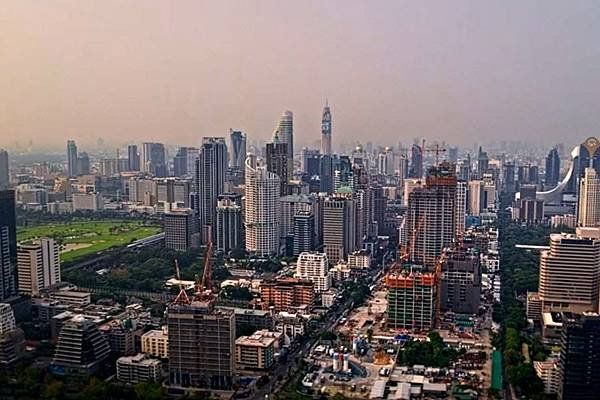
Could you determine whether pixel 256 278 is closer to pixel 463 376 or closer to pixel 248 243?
pixel 248 243

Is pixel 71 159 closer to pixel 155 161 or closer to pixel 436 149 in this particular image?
pixel 155 161

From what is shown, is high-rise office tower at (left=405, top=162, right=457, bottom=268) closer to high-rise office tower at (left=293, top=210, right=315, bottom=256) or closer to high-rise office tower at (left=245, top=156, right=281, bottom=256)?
high-rise office tower at (left=293, top=210, right=315, bottom=256)

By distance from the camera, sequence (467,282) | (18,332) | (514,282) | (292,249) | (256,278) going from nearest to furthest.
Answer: (18,332), (467,282), (514,282), (256,278), (292,249)

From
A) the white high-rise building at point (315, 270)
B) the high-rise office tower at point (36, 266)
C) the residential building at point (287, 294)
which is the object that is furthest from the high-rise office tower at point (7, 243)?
the white high-rise building at point (315, 270)

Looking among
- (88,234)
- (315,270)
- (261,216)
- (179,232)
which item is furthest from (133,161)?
(315,270)

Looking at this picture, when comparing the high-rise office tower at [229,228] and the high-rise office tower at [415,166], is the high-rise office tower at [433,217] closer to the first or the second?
the high-rise office tower at [229,228]

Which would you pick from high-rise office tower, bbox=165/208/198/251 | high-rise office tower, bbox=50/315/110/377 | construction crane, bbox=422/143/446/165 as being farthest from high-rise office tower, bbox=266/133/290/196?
high-rise office tower, bbox=50/315/110/377

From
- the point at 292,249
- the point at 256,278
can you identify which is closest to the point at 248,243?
the point at 292,249
